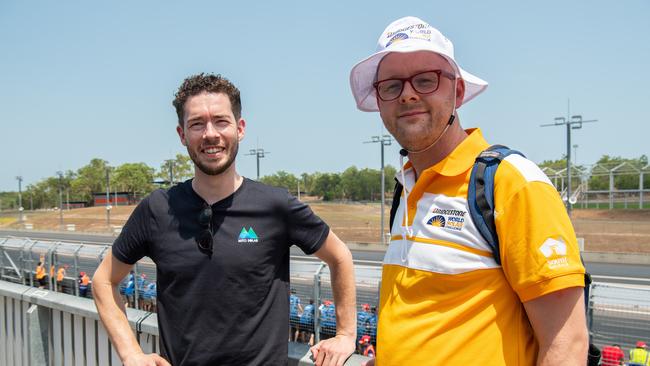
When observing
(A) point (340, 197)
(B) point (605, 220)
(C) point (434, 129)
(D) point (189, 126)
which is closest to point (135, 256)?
(D) point (189, 126)

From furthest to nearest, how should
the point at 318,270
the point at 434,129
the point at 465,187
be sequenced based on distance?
the point at 318,270
the point at 434,129
the point at 465,187

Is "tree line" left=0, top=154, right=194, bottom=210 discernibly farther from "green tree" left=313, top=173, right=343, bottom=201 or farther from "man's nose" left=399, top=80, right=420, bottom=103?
"man's nose" left=399, top=80, right=420, bottom=103

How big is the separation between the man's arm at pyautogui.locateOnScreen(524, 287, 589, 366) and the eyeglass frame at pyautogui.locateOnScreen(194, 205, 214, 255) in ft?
4.83

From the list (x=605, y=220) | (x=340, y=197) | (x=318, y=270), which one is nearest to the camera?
(x=318, y=270)

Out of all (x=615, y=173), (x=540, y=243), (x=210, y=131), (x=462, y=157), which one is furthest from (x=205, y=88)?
(x=615, y=173)

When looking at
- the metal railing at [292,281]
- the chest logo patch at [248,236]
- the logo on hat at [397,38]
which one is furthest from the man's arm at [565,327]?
the metal railing at [292,281]

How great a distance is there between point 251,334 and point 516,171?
1.44 meters

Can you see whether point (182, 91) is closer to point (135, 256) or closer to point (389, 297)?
point (135, 256)

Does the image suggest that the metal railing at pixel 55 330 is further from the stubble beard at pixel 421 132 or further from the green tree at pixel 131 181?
the green tree at pixel 131 181

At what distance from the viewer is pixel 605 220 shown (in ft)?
145

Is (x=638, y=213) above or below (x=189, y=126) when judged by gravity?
below

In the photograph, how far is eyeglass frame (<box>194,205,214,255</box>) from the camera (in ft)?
7.27

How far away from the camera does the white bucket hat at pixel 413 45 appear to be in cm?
167

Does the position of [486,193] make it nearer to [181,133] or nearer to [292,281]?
[181,133]
